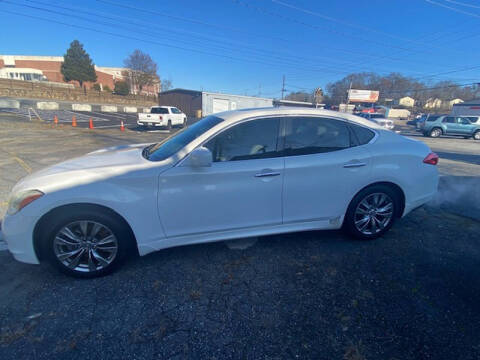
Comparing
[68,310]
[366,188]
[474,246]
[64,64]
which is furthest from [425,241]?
[64,64]

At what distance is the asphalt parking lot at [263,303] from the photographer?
175 cm

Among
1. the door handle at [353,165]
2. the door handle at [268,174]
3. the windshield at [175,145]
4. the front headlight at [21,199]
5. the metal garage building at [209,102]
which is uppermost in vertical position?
the metal garage building at [209,102]

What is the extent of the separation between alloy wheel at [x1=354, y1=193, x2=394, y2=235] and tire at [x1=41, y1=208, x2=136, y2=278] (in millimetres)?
2668

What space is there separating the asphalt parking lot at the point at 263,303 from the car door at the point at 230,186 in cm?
50

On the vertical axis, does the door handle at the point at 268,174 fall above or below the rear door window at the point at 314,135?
below

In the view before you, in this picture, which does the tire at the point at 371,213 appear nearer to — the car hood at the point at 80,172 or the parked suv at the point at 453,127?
Result: the car hood at the point at 80,172

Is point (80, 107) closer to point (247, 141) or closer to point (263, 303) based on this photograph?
point (247, 141)

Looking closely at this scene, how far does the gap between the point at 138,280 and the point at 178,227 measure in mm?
643

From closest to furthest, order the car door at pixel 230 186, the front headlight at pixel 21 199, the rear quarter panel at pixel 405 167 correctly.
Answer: the front headlight at pixel 21 199, the car door at pixel 230 186, the rear quarter panel at pixel 405 167

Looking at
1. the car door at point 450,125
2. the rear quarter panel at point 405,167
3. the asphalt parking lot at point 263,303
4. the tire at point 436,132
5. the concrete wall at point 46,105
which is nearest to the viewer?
the asphalt parking lot at point 263,303

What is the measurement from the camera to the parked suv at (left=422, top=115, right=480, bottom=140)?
1850cm

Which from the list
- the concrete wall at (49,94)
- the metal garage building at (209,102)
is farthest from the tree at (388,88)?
the concrete wall at (49,94)

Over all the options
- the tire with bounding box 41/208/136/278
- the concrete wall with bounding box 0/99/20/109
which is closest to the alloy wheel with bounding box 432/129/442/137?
the tire with bounding box 41/208/136/278

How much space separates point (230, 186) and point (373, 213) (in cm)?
193
